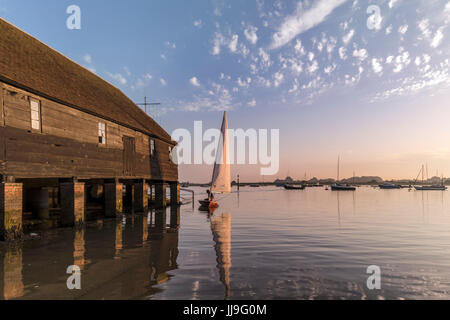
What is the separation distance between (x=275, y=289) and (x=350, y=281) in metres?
2.63

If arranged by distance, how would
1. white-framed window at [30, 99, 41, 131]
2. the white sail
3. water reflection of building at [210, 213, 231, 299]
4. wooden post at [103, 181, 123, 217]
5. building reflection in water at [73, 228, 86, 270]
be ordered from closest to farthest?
water reflection of building at [210, 213, 231, 299]
building reflection in water at [73, 228, 86, 270]
white-framed window at [30, 99, 41, 131]
wooden post at [103, 181, 123, 217]
the white sail

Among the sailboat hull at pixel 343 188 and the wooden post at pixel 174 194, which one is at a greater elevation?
the wooden post at pixel 174 194

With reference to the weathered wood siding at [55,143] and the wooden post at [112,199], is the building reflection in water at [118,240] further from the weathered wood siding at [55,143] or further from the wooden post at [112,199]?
the weathered wood siding at [55,143]

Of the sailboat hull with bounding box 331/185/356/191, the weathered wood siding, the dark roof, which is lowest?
the sailboat hull with bounding box 331/185/356/191

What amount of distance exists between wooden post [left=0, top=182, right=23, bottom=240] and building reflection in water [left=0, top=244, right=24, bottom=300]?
87 centimetres

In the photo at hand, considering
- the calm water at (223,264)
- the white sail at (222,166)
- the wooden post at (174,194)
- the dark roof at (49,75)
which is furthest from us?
the wooden post at (174,194)

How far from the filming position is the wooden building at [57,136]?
1405 centimetres

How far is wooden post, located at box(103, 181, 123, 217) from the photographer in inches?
894

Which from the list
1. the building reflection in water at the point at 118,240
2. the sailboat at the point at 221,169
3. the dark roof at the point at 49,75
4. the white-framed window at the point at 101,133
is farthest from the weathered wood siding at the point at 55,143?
the sailboat at the point at 221,169

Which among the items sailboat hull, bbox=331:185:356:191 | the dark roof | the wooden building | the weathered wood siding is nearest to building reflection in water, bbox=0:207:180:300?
the wooden building

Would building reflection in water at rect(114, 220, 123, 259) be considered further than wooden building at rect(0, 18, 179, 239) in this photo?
No

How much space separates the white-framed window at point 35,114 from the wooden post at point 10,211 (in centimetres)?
354

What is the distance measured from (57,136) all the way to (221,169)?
1916cm

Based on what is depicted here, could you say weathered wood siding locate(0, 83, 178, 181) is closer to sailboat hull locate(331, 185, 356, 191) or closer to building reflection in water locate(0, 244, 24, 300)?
building reflection in water locate(0, 244, 24, 300)
